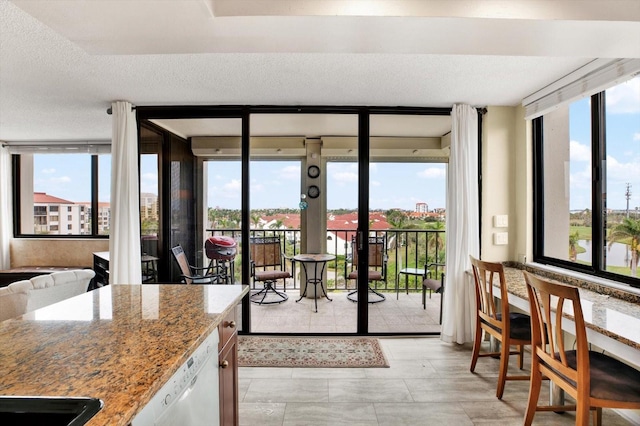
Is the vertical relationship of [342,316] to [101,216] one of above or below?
below

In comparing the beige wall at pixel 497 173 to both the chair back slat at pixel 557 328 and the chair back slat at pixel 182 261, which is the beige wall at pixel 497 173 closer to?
the chair back slat at pixel 557 328

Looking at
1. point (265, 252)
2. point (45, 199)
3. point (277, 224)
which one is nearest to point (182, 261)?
point (265, 252)

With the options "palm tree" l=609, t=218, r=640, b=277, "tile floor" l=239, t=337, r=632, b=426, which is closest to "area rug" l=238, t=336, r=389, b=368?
"tile floor" l=239, t=337, r=632, b=426

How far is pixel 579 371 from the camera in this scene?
157 cm

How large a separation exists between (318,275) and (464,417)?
2.98 m

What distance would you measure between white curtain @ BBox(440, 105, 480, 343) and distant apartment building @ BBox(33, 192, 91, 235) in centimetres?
522

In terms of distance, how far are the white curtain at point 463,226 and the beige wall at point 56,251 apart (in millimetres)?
4839

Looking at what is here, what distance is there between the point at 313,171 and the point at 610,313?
Answer: 3.82m

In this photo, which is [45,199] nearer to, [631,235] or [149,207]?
[149,207]

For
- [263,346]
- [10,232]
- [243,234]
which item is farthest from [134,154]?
[10,232]

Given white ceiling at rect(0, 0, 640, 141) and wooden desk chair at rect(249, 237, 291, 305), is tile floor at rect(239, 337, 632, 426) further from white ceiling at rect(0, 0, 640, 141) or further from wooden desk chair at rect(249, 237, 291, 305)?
white ceiling at rect(0, 0, 640, 141)

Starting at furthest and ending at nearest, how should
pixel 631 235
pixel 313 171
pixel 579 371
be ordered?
pixel 313 171 → pixel 631 235 → pixel 579 371

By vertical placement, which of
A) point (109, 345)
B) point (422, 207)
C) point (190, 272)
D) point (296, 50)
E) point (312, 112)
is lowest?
point (190, 272)

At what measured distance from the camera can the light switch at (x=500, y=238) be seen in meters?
3.25
